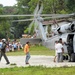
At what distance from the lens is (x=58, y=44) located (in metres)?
22.2

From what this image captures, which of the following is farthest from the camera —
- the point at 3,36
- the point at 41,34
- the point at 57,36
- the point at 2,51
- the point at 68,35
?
the point at 3,36

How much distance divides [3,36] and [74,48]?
208 ft

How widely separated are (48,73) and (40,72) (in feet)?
1.73

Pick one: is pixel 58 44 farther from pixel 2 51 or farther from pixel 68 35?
pixel 2 51

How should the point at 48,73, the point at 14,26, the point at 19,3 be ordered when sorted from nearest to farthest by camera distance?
the point at 48,73 < the point at 19,3 < the point at 14,26

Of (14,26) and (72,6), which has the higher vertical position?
(72,6)

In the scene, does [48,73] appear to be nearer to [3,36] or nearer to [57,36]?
[57,36]

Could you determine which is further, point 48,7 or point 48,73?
point 48,7

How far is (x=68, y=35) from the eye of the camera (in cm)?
2327

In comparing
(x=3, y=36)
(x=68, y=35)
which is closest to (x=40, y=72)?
(x=68, y=35)

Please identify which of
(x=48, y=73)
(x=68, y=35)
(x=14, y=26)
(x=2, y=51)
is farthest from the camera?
(x=14, y=26)

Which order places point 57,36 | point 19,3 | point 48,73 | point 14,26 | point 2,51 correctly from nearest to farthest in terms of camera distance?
point 48,73, point 2,51, point 57,36, point 19,3, point 14,26

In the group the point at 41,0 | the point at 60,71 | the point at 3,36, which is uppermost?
the point at 41,0

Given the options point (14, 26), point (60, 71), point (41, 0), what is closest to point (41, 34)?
point (60, 71)
